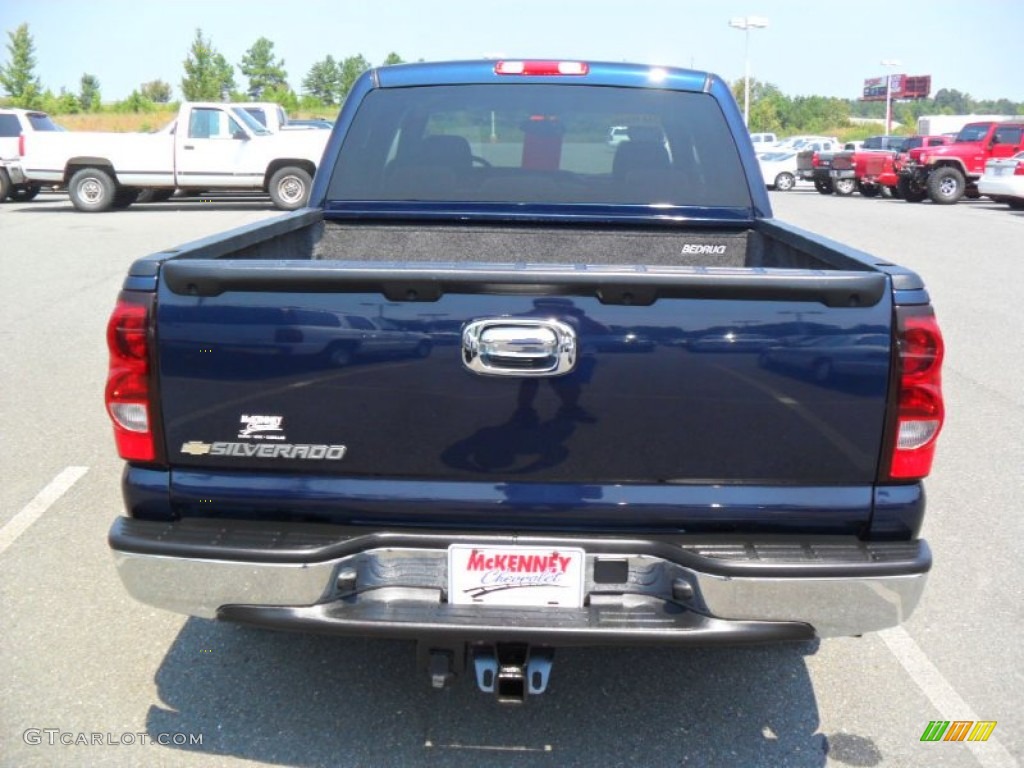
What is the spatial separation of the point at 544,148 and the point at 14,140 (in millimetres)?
20854

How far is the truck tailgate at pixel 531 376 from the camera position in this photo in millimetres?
2650

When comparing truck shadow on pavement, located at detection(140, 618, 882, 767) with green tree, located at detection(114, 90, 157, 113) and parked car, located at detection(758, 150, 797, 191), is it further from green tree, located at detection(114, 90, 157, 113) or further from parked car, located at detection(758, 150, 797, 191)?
green tree, located at detection(114, 90, 157, 113)

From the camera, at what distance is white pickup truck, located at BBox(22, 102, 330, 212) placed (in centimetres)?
2023

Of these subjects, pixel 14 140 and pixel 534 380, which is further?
pixel 14 140

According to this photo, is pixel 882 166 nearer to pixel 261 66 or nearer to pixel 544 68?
pixel 544 68

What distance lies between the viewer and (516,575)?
9.05ft

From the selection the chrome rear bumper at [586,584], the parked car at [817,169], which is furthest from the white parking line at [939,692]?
the parked car at [817,169]

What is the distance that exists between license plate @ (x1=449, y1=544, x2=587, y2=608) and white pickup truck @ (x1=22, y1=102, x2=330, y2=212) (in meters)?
18.3

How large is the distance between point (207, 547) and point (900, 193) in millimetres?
28440

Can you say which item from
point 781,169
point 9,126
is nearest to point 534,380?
point 9,126

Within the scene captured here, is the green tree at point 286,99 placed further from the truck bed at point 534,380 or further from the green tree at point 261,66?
the truck bed at point 534,380

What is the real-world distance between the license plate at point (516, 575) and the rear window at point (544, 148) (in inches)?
84.9

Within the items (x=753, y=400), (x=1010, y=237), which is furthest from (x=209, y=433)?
(x=1010, y=237)

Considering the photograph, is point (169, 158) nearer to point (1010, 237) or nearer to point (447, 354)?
point (1010, 237)
